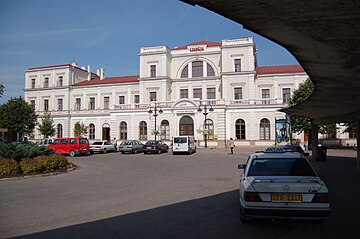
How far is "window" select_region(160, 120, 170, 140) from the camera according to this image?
151 ft

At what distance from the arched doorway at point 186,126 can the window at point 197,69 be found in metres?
12.0

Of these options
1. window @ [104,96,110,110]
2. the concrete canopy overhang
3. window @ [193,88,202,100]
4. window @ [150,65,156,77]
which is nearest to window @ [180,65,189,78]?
window @ [193,88,202,100]

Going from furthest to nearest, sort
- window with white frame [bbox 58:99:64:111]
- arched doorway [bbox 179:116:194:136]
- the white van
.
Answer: window with white frame [bbox 58:99:64:111], arched doorway [bbox 179:116:194:136], the white van

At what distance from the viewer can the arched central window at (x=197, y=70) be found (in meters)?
52.2

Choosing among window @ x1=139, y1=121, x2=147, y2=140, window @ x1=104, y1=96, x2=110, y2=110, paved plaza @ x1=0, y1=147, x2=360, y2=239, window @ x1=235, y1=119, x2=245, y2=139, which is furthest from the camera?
window @ x1=104, y1=96, x2=110, y2=110

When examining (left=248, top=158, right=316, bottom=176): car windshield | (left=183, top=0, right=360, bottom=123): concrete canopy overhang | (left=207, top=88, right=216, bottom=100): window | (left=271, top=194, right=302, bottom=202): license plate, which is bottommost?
Answer: (left=271, top=194, right=302, bottom=202): license plate

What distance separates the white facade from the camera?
43.8m

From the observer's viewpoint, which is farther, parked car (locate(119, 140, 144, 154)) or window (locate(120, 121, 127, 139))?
window (locate(120, 121, 127, 139))

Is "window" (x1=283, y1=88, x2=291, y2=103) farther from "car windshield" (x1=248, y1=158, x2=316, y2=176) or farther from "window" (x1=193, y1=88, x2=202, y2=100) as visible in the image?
"car windshield" (x1=248, y1=158, x2=316, y2=176)

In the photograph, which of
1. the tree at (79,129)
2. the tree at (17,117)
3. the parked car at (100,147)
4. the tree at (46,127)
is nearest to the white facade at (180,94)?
the tree at (79,129)

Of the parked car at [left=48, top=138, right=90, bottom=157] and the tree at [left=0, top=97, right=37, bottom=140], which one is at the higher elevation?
Result: the tree at [left=0, top=97, right=37, bottom=140]

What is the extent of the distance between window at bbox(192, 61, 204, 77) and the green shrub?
4224 cm

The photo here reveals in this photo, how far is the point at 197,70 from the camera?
174 feet

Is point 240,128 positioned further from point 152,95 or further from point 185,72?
point 152,95
